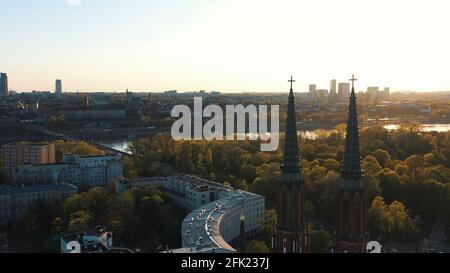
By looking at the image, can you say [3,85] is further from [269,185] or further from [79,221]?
[79,221]

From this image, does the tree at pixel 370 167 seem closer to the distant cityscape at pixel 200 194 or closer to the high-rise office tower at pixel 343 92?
the distant cityscape at pixel 200 194

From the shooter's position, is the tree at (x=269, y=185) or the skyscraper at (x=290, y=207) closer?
the skyscraper at (x=290, y=207)

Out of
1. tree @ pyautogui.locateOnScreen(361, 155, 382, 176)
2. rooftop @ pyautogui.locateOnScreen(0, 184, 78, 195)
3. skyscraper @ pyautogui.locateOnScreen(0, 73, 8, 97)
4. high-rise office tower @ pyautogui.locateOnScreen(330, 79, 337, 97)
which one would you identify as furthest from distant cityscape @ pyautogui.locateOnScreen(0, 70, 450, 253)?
skyscraper @ pyautogui.locateOnScreen(0, 73, 8, 97)

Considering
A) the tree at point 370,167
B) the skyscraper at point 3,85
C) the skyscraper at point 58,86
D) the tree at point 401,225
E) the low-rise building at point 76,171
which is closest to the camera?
the tree at point 401,225

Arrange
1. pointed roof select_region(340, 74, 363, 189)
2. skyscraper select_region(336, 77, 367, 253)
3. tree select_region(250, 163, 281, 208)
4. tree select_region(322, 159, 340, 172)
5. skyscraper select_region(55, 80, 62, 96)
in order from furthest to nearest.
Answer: skyscraper select_region(55, 80, 62, 96) < tree select_region(322, 159, 340, 172) < tree select_region(250, 163, 281, 208) < pointed roof select_region(340, 74, 363, 189) < skyscraper select_region(336, 77, 367, 253)

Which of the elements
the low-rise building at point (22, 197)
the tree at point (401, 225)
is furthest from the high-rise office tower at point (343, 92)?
the tree at point (401, 225)

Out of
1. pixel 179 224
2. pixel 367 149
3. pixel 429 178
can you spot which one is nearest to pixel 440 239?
pixel 429 178

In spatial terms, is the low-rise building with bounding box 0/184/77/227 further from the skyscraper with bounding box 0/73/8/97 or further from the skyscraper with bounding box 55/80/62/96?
the skyscraper with bounding box 55/80/62/96
